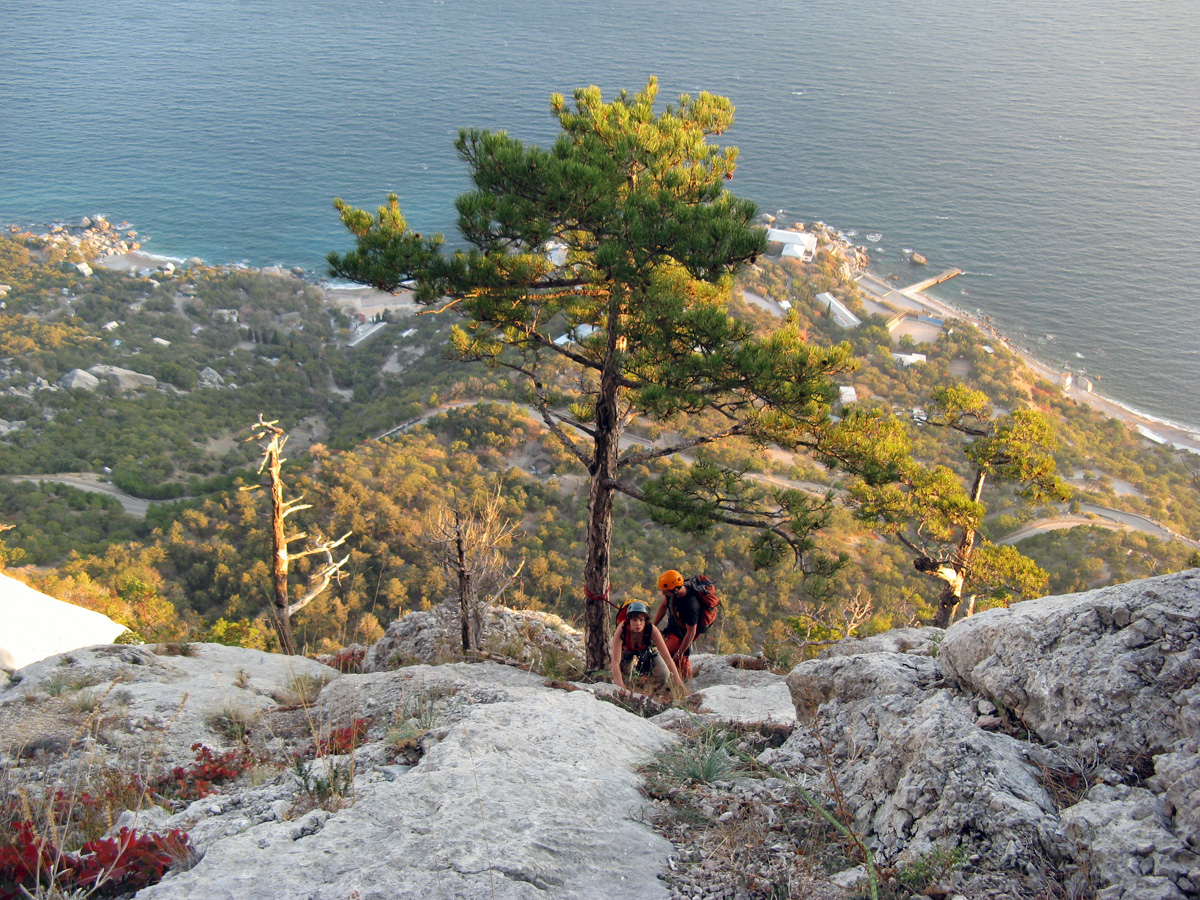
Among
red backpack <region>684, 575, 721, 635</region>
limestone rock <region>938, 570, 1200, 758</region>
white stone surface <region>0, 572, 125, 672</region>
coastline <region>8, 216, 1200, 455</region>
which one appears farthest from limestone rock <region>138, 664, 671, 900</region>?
coastline <region>8, 216, 1200, 455</region>

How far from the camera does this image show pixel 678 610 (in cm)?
702

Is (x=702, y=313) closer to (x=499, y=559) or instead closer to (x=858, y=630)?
(x=499, y=559)

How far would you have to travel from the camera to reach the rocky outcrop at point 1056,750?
2.68 metres

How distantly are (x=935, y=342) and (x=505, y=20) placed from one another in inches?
5327

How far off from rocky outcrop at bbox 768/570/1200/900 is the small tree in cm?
487

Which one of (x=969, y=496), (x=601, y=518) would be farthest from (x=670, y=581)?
(x=969, y=496)

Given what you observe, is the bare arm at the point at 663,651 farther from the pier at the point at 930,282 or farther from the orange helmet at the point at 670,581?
the pier at the point at 930,282

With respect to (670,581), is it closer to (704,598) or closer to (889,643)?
(704,598)

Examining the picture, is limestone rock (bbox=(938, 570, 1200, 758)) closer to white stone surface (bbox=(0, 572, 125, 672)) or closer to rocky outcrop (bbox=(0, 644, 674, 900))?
rocky outcrop (bbox=(0, 644, 674, 900))

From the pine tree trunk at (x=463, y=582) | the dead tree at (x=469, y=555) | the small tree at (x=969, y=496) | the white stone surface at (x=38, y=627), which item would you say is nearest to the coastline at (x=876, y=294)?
the white stone surface at (x=38, y=627)

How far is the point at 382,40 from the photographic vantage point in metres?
137

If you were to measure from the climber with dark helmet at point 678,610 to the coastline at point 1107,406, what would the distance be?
49584 millimetres

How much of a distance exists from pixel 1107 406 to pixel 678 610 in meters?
52.6

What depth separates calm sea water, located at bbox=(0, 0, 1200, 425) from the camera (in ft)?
210
